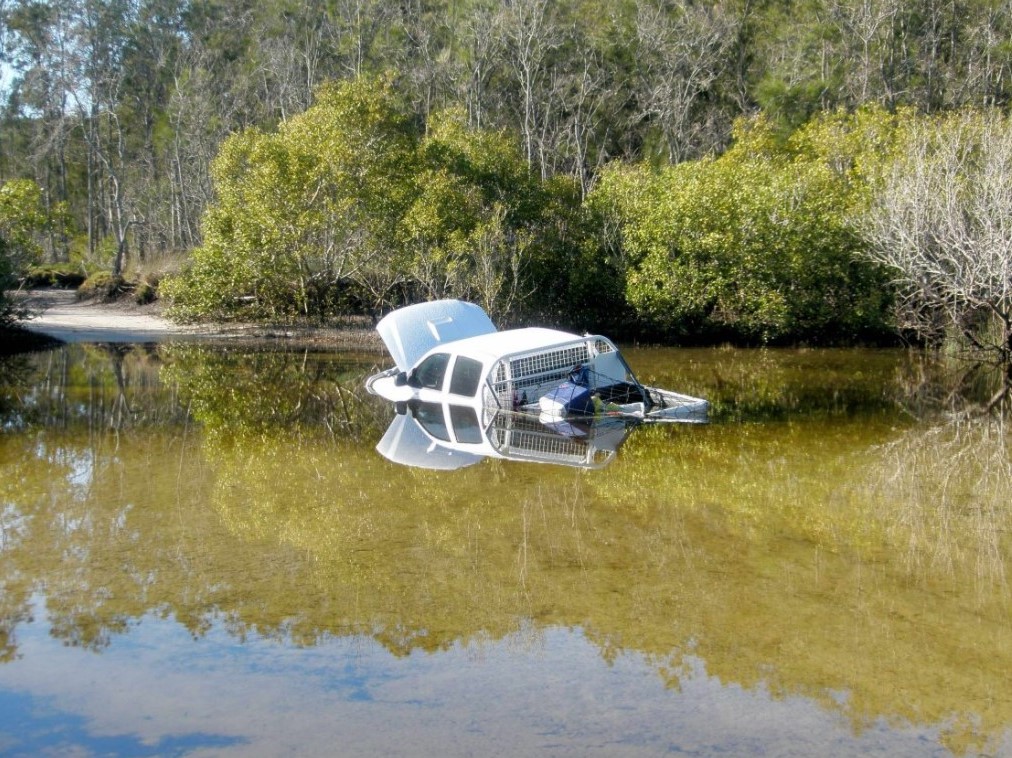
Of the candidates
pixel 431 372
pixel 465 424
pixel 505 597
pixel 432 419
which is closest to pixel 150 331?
pixel 431 372

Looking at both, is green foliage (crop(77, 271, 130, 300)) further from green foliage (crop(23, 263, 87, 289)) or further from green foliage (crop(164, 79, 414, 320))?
green foliage (crop(164, 79, 414, 320))

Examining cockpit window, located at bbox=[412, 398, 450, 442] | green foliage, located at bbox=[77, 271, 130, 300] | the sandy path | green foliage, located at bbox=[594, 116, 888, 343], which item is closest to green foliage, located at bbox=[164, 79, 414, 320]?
the sandy path

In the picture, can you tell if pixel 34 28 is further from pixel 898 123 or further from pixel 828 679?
pixel 828 679

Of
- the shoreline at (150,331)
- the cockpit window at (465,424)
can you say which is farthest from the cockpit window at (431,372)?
the shoreline at (150,331)

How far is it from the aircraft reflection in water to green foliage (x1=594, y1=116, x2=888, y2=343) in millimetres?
12644

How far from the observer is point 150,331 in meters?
31.0

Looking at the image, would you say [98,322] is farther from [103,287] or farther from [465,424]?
[465,424]

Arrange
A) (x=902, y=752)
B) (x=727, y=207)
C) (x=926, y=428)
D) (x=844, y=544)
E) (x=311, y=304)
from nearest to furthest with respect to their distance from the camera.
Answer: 1. (x=902, y=752)
2. (x=844, y=544)
3. (x=926, y=428)
4. (x=727, y=207)
5. (x=311, y=304)

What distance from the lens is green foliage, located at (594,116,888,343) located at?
1110 inches

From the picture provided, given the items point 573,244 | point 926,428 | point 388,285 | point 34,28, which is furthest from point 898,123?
point 34,28

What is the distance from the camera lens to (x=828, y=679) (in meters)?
6.79

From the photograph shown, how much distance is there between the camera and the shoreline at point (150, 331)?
28547 millimetres

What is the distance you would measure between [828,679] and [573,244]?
24845mm

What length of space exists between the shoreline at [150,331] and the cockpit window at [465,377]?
11046mm
